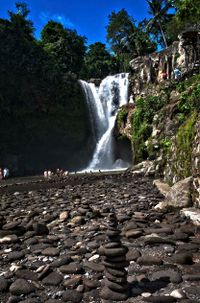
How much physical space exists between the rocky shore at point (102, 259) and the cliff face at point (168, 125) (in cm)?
223

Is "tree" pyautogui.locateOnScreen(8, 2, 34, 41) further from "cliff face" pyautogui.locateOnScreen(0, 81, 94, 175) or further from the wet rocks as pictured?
the wet rocks

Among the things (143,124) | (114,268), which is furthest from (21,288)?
(143,124)

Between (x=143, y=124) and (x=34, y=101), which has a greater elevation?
(x=34, y=101)

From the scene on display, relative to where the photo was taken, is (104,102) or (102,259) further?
(104,102)

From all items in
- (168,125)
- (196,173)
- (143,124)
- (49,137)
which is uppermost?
(49,137)

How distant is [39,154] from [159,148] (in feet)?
85.6

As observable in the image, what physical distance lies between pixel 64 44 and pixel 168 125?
117 ft

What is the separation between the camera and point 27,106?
137ft

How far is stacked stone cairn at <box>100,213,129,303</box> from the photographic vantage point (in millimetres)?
3912

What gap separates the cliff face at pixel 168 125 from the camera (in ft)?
36.0

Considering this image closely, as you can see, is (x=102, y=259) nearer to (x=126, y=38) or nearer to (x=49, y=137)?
(x=49, y=137)

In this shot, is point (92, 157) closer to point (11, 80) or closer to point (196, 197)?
point (11, 80)

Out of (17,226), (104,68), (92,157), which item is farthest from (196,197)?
(104,68)

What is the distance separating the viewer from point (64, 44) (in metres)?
51.9
